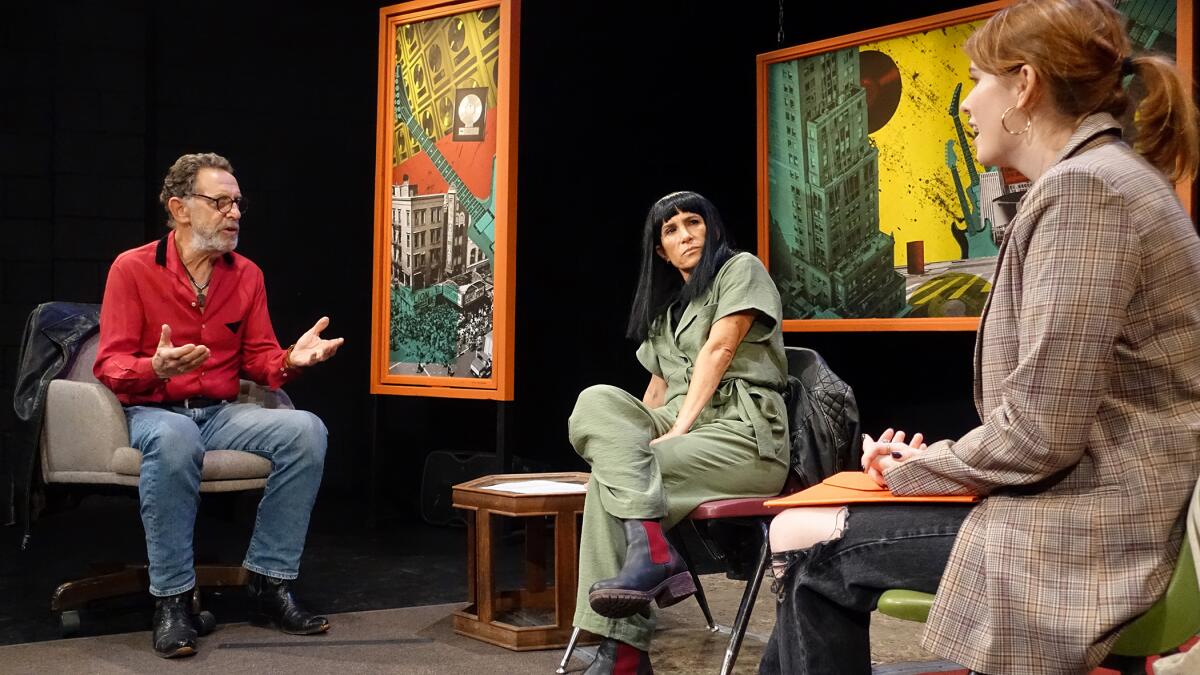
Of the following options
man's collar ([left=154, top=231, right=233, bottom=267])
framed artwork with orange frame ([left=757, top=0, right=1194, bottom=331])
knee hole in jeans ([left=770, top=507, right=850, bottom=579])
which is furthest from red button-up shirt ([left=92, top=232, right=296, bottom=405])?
framed artwork with orange frame ([left=757, top=0, right=1194, bottom=331])

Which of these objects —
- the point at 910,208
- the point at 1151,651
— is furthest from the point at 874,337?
the point at 1151,651

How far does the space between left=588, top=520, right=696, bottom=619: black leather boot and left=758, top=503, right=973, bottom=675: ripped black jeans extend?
0.82 m

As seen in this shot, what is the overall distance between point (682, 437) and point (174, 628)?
1421mm

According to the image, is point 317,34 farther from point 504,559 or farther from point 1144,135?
point 1144,135

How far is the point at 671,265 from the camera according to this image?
3.30m

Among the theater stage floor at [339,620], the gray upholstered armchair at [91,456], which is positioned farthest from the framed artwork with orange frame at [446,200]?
the gray upholstered armchair at [91,456]

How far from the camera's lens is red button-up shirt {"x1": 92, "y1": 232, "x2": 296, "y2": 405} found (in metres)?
3.33

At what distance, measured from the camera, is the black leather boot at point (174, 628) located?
2934 millimetres

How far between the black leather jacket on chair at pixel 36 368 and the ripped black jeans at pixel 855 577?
→ 2.44 metres

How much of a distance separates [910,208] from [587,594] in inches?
102

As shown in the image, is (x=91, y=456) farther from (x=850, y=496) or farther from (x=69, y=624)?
(x=850, y=496)

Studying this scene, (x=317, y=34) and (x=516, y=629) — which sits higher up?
(x=317, y=34)

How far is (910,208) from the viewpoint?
4613 mm

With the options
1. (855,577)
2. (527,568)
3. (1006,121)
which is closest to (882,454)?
(855,577)
